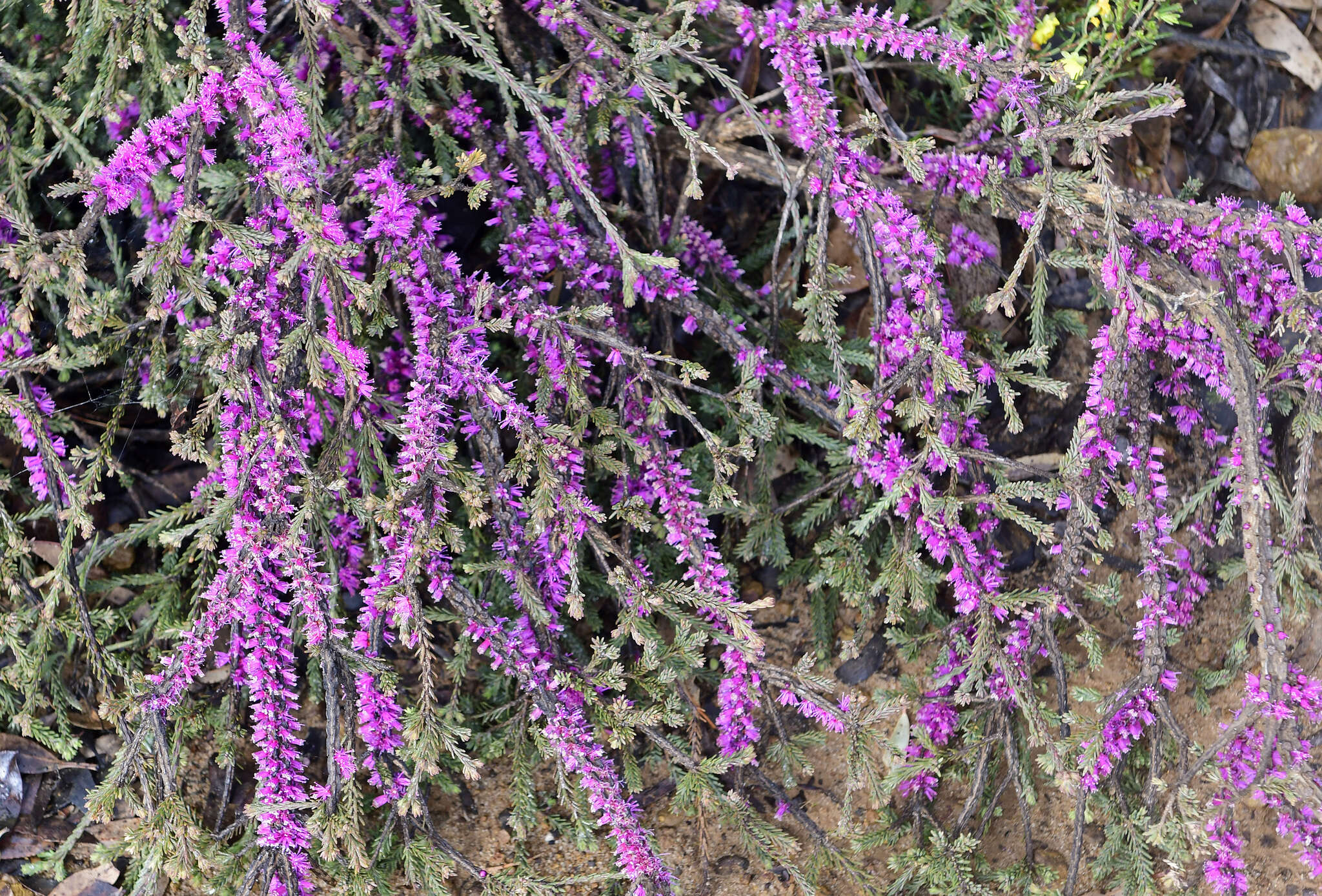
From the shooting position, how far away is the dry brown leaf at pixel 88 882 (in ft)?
8.31

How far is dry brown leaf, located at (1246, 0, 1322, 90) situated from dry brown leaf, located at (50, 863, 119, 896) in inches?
181

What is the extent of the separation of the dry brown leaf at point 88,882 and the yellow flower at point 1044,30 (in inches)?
139

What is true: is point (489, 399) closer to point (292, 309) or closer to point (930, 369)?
point (292, 309)

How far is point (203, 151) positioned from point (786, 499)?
5.97 ft

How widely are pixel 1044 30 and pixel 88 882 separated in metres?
3.74

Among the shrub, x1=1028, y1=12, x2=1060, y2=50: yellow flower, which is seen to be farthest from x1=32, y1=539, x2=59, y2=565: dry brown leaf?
A: x1=1028, y1=12, x2=1060, y2=50: yellow flower

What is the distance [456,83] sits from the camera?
252 cm

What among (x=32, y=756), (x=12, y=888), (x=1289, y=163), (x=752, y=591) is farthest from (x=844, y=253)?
(x=12, y=888)

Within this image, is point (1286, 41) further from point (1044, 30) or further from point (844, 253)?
point (844, 253)

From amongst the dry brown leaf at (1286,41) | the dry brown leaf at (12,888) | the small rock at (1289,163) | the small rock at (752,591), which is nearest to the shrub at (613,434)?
the small rock at (752,591)

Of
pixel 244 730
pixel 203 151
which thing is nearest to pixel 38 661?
pixel 244 730

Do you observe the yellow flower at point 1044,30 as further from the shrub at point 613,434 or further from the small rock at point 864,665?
the small rock at point 864,665

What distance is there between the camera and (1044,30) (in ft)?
9.45

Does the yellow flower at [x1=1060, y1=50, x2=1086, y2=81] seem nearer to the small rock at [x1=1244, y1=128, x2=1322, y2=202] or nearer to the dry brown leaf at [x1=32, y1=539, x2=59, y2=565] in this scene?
the small rock at [x1=1244, y1=128, x2=1322, y2=202]
